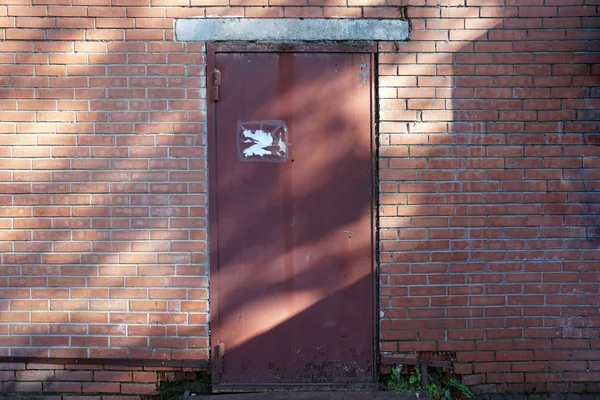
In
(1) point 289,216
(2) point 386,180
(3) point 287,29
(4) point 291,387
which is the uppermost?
(3) point 287,29

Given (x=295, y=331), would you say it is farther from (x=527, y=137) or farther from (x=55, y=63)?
(x=55, y=63)

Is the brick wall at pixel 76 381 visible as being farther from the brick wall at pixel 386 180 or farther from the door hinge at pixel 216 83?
the door hinge at pixel 216 83

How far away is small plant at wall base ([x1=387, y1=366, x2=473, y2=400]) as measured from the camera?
3125 mm

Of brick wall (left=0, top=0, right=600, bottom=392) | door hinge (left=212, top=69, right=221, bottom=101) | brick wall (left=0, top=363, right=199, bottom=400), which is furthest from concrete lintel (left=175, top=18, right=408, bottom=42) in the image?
brick wall (left=0, top=363, right=199, bottom=400)

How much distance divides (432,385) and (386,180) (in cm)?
148

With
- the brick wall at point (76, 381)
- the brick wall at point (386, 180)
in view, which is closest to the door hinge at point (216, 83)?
the brick wall at point (386, 180)

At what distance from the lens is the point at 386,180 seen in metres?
3.12

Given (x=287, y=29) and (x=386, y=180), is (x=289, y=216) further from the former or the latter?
(x=287, y=29)

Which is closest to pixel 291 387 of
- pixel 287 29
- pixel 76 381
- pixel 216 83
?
pixel 76 381

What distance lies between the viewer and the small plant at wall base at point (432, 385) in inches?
123

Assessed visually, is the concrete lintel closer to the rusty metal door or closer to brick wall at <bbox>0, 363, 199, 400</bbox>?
the rusty metal door

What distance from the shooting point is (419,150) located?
10.2 ft

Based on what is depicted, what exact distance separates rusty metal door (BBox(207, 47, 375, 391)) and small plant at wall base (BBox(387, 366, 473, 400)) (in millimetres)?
249

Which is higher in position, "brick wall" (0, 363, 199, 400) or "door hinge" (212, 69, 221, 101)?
"door hinge" (212, 69, 221, 101)
